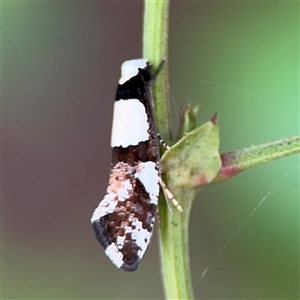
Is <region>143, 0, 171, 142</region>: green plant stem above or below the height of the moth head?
below

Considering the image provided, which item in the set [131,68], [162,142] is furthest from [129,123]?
[162,142]

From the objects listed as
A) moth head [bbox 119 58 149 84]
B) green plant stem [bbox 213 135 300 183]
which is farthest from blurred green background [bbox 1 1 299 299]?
green plant stem [bbox 213 135 300 183]

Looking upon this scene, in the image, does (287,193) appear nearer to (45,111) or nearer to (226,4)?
(226,4)

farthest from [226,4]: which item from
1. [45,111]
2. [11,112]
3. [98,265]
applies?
[98,265]

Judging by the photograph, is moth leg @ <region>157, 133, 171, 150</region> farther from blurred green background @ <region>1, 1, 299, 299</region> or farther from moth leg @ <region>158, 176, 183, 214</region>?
blurred green background @ <region>1, 1, 299, 299</region>

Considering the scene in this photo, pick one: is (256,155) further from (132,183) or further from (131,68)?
(131,68)

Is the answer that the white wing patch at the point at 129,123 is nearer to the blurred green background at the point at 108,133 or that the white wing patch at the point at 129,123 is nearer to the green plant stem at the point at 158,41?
the green plant stem at the point at 158,41
